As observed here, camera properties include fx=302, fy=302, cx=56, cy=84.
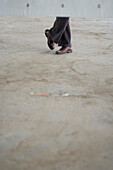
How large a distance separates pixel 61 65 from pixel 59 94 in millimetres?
680

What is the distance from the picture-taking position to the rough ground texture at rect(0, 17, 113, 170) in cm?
105

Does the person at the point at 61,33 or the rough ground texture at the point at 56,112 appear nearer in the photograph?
the rough ground texture at the point at 56,112

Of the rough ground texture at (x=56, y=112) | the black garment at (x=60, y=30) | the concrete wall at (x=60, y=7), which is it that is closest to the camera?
the rough ground texture at (x=56, y=112)

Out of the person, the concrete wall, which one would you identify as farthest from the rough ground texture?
the concrete wall

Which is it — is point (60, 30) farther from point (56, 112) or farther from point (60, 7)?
point (56, 112)

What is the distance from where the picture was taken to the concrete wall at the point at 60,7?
301cm

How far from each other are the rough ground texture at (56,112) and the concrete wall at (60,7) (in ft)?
1.74

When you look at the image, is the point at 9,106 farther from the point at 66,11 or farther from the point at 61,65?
the point at 66,11

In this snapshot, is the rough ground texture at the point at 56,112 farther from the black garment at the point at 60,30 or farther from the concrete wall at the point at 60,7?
the concrete wall at the point at 60,7

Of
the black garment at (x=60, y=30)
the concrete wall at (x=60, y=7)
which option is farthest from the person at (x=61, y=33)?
the concrete wall at (x=60, y=7)

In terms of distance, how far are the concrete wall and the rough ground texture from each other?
530mm

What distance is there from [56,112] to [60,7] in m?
1.80

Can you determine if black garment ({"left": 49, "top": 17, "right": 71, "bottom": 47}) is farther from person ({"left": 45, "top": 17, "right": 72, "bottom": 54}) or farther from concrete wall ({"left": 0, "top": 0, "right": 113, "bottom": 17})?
concrete wall ({"left": 0, "top": 0, "right": 113, "bottom": 17})

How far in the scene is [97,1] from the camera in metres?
3.13
